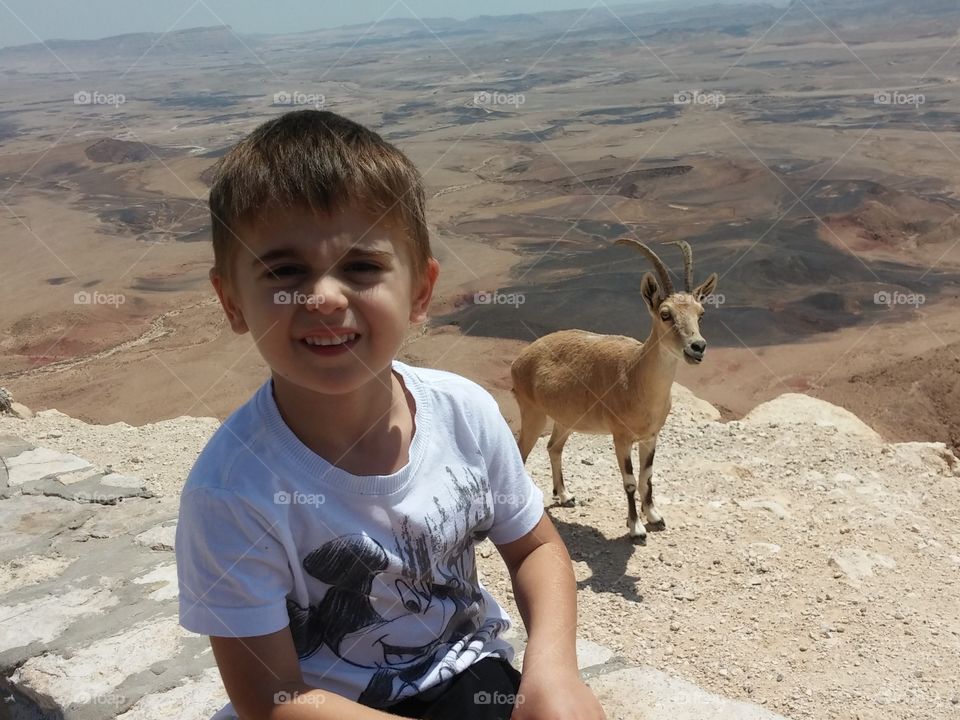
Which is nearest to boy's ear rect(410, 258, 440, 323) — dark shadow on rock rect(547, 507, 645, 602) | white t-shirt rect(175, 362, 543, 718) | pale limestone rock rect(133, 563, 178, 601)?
white t-shirt rect(175, 362, 543, 718)

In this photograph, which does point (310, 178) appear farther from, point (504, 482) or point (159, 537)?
point (159, 537)

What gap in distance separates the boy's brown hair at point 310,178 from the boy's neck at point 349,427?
291mm

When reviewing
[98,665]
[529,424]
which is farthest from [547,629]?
[529,424]

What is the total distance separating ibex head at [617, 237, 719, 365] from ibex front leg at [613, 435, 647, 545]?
0.86 meters

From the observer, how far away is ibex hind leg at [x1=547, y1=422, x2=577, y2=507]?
6.54 meters

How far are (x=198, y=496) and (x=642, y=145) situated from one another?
122ft

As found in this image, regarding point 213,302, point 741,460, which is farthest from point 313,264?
point 213,302

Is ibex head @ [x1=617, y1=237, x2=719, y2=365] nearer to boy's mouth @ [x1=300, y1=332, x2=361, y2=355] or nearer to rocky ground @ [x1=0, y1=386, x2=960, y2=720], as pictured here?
rocky ground @ [x1=0, y1=386, x2=960, y2=720]

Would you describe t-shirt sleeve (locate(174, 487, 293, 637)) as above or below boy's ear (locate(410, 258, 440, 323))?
below

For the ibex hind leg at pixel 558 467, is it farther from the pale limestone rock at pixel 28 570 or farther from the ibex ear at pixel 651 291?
the pale limestone rock at pixel 28 570

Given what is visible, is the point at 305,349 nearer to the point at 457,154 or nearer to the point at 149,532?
the point at 149,532

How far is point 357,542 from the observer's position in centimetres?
184

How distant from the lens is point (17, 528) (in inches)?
151

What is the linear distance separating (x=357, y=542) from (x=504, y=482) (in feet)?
1.41
